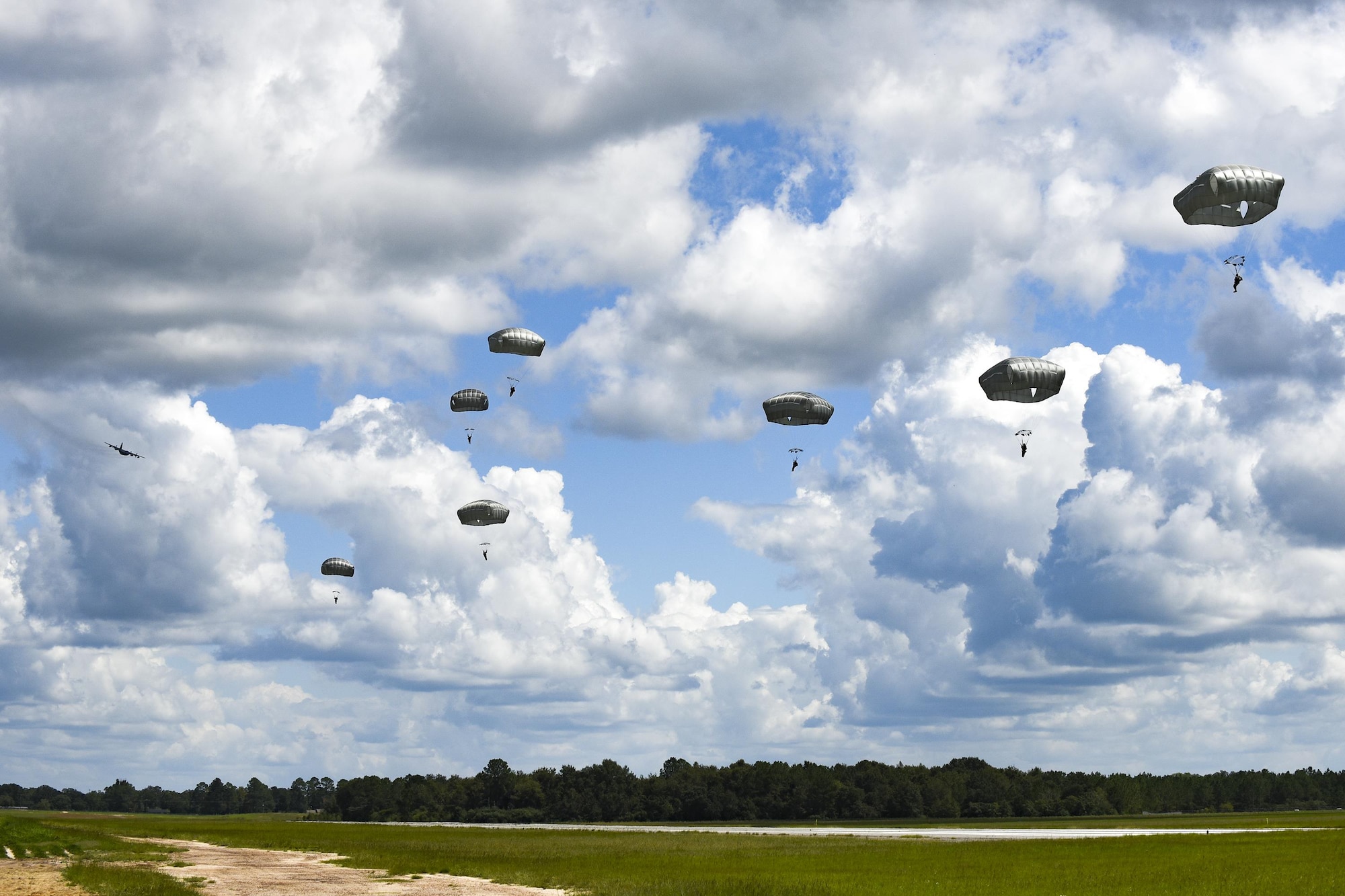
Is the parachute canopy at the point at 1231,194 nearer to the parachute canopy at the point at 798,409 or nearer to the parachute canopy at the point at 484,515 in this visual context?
the parachute canopy at the point at 798,409

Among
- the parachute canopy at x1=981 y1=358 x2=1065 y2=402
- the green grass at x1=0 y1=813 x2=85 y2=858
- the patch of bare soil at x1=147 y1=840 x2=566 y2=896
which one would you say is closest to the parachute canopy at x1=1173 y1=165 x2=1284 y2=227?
the parachute canopy at x1=981 y1=358 x2=1065 y2=402

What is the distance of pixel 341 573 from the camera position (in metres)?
118

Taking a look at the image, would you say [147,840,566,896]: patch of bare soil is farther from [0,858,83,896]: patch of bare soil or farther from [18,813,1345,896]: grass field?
[18,813,1345,896]: grass field

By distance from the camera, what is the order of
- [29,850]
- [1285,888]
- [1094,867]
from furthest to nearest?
[29,850] < [1094,867] < [1285,888]

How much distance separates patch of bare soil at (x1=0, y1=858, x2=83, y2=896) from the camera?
50875mm

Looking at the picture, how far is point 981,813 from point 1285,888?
145214 mm

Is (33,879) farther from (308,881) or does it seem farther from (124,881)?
(308,881)

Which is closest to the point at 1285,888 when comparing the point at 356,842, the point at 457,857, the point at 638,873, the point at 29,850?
the point at 638,873

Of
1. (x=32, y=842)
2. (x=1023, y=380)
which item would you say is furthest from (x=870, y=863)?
(x=32, y=842)

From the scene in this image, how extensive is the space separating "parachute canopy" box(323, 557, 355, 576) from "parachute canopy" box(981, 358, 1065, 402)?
64.8 meters

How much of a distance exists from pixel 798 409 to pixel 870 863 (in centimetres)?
3166

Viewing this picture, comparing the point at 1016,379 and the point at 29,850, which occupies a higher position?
the point at 1016,379

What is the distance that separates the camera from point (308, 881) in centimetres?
6194

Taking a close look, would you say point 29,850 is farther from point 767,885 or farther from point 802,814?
point 802,814
